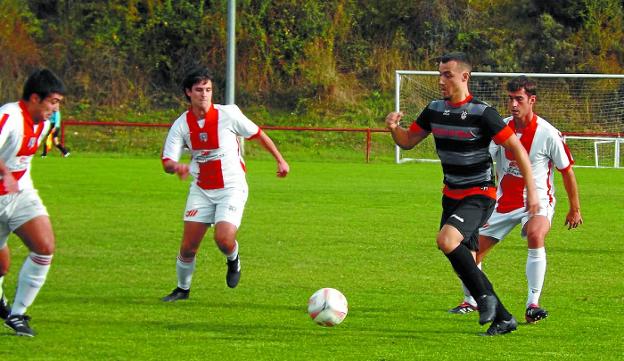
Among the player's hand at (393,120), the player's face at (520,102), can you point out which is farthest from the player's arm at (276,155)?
the player's face at (520,102)

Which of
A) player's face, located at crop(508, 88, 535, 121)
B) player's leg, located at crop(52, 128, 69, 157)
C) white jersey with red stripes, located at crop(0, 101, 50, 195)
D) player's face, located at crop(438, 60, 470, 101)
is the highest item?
player's face, located at crop(438, 60, 470, 101)

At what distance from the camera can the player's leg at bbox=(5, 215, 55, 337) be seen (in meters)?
7.05

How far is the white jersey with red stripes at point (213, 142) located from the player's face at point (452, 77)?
1.82 m

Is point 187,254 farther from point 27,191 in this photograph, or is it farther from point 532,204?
point 532,204

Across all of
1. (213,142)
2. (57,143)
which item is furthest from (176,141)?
(57,143)

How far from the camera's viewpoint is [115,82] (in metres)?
34.7

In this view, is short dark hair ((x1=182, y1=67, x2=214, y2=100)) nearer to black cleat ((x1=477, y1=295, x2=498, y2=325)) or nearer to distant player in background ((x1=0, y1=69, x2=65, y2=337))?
distant player in background ((x1=0, y1=69, x2=65, y2=337))

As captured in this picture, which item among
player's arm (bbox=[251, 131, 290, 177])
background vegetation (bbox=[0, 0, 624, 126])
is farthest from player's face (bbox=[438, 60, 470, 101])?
background vegetation (bbox=[0, 0, 624, 126])

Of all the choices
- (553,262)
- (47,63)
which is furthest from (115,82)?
(553,262)

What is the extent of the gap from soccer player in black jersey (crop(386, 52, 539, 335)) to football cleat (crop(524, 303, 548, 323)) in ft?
1.54

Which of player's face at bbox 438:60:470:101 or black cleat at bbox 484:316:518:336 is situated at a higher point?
player's face at bbox 438:60:470:101

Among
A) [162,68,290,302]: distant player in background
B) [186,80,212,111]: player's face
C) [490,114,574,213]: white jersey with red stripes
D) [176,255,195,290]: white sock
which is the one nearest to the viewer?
[490,114,574,213]: white jersey with red stripes

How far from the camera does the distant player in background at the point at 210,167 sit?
8.59 meters

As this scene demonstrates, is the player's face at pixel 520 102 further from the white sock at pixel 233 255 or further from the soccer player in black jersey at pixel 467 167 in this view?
the white sock at pixel 233 255
